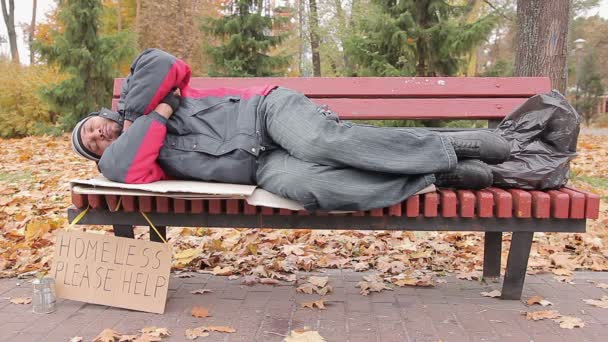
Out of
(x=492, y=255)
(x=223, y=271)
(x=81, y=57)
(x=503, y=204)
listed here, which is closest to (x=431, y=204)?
(x=503, y=204)

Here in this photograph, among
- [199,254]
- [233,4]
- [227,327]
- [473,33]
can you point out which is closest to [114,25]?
[233,4]

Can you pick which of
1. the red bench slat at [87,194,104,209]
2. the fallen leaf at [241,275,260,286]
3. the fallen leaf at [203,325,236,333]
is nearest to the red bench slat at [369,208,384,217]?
the fallen leaf at [203,325,236,333]

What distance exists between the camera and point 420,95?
357cm

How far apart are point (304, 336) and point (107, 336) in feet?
2.86

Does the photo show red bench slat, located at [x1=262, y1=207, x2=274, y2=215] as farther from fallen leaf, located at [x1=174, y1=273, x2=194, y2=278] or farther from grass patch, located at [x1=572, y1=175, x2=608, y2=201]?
grass patch, located at [x1=572, y1=175, x2=608, y2=201]

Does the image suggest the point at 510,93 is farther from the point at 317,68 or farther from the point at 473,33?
the point at 317,68

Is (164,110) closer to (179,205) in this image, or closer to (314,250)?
(179,205)

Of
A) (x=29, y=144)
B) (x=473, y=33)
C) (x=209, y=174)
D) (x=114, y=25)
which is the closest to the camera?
(x=209, y=174)

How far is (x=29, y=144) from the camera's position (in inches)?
414

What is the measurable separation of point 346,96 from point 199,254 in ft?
4.89

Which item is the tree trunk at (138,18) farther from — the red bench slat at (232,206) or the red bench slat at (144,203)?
the red bench slat at (232,206)

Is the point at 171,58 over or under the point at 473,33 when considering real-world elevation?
under

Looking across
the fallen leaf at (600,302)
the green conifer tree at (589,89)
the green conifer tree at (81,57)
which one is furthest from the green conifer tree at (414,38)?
the green conifer tree at (589,89)

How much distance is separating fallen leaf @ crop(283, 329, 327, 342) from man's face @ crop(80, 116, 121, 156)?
4.44 feet
